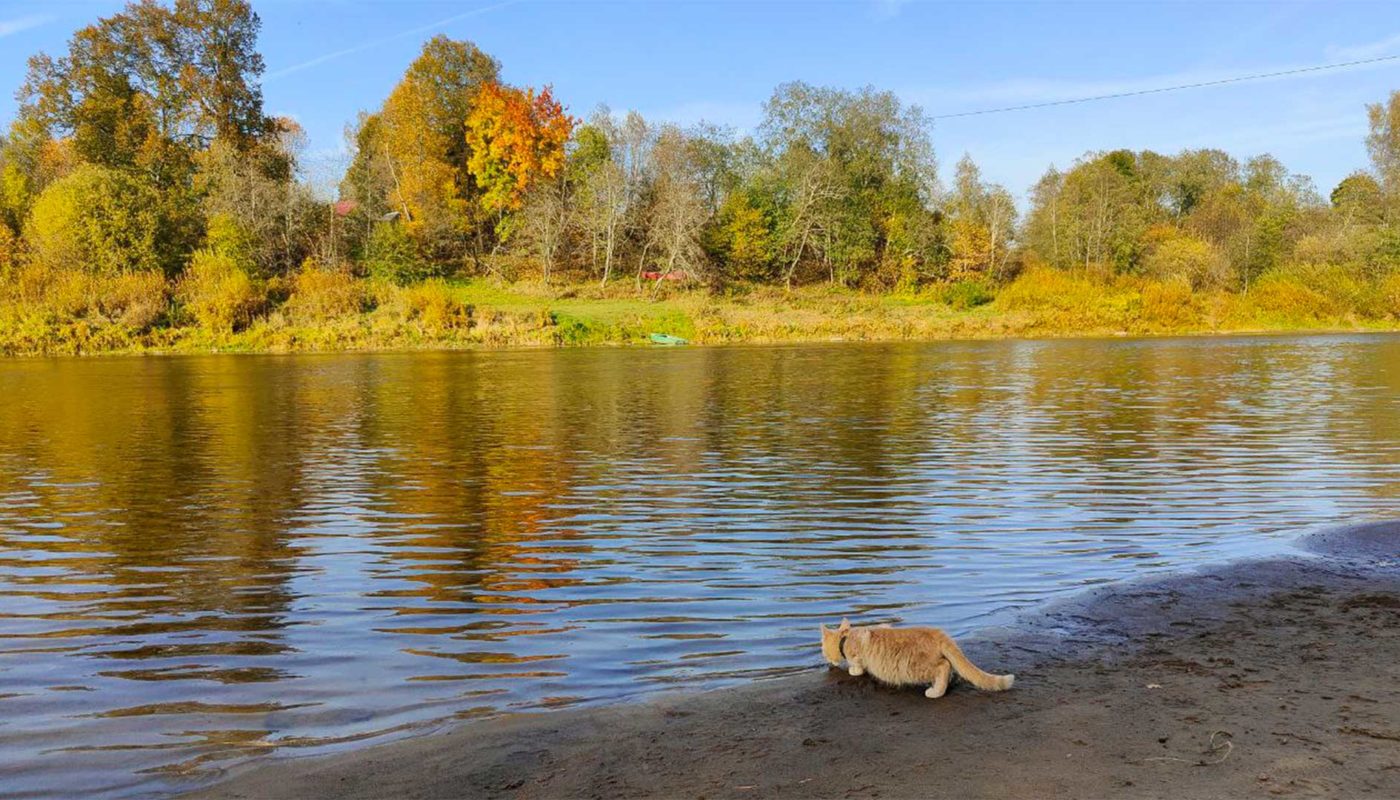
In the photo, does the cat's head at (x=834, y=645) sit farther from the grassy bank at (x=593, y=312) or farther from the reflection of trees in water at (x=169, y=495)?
the grassy bank at (x=593, y=312)

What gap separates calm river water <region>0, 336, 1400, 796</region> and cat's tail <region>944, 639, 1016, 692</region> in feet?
3.70

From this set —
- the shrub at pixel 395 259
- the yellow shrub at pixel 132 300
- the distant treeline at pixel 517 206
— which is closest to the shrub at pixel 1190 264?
the distant treeline at pixel 517 206

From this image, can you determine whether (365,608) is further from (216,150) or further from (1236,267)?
(1236,267)

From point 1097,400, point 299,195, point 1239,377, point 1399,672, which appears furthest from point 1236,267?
point 1399,672

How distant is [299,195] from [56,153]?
22.5 metres

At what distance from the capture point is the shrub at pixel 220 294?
5559 cm

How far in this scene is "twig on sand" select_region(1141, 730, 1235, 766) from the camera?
175 inches

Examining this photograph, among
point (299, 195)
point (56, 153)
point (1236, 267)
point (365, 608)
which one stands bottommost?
point (365, 608)

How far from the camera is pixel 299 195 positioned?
66188 mm

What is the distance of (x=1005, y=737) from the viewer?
4.82m

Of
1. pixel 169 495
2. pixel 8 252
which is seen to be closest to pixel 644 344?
pixel 8 252

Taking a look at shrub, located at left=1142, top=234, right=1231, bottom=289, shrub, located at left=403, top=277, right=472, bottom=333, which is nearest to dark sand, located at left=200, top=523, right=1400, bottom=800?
shrub, located at left=403, top=277, right=472, bottom=333

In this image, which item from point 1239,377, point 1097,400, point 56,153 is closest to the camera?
point 1097,400

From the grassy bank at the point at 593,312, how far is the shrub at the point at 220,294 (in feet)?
0.35
